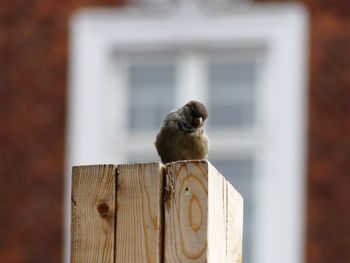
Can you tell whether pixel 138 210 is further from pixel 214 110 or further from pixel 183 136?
pixel 214 110

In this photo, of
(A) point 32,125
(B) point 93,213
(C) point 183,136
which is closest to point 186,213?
(B) point 93,213

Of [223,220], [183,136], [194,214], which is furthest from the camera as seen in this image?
[183,136]

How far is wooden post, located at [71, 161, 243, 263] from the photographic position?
4.59 meters

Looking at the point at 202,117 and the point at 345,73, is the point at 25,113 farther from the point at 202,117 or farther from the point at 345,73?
the point at 202,117

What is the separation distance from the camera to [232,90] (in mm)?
12133

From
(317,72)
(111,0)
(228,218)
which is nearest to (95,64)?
(111,0)

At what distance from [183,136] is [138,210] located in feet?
6.22

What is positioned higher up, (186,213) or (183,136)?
(183,136)

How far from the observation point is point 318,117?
475 inches

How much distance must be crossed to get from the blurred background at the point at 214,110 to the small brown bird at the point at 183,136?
505 cm

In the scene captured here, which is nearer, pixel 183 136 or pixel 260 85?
pixel 183 136

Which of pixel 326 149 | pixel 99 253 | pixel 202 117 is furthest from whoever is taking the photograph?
pixel 326 149

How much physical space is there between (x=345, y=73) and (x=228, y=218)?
7.38 metres

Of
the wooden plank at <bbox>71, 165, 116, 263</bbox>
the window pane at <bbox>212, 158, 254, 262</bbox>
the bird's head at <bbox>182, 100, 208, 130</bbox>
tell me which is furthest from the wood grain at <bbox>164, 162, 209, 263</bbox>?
the window pane at <bbox>212, 158, 254, 262</bbox>
